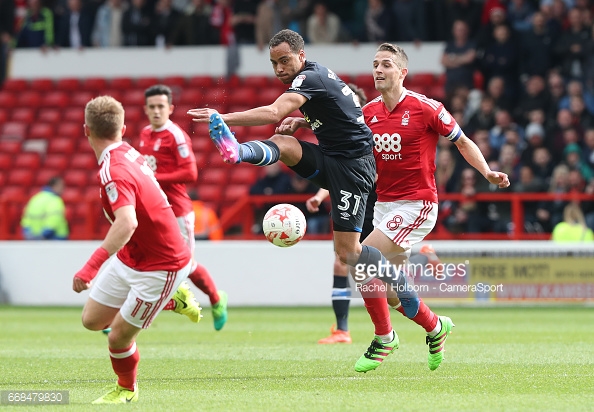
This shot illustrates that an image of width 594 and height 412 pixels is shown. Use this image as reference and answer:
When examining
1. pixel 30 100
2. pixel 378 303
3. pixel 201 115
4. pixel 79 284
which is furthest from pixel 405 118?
pixel 30 100

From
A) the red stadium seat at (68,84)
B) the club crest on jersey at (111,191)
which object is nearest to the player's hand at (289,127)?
the club crest on jersey at (111,191)

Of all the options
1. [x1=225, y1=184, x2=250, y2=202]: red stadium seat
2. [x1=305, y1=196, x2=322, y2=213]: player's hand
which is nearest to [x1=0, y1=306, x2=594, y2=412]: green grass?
[x1=305, y1=196, x2=322, y2=213]: player's hand

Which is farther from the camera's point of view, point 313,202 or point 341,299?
point 341,299

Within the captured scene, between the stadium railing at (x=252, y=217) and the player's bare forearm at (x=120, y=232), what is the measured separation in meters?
10.4

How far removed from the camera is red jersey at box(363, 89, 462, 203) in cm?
830

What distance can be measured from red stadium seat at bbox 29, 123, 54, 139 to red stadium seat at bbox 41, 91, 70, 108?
58cm

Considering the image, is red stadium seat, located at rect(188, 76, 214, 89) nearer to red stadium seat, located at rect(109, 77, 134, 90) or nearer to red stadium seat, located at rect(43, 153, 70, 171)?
red stadium seat, located at rect(109, 77, 134, 90)

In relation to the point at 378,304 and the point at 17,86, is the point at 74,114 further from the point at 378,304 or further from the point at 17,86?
the point at 378,304

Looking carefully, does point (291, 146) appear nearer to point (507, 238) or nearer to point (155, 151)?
point (155, 151)

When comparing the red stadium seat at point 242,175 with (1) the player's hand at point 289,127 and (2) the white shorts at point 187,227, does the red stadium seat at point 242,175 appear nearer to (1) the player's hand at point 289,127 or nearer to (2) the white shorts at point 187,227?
(2) the white shorts at point 187,227

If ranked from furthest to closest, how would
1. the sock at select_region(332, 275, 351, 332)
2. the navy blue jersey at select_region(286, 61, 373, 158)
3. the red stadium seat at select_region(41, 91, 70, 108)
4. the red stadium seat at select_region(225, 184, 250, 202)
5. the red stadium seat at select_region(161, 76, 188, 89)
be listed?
1. the red stadium seat at select_region(41, 91, 70, 108)
2. the red stadium seat at select_region(161, 76, 188, 89)
3. the red stadium seat at select_region(225, 184, 250, 202)
4. the sock at select_region(332, 275, 351, 332)
5. the navy blue jersey at select_region(286, 61, 373, 158)

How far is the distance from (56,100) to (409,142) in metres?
16.2

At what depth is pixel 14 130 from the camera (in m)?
22.7

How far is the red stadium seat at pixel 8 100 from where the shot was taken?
23406 millimetres
